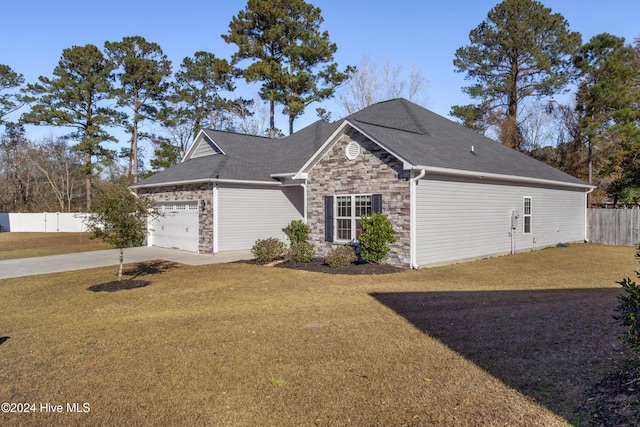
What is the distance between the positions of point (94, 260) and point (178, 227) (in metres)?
3.64

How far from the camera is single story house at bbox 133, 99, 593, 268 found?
39.2ft

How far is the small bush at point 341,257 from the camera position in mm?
11672

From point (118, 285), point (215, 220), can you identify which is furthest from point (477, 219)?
point (118, 285)

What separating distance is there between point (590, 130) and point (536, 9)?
7.99m

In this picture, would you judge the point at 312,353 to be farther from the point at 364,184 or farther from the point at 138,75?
the point at 138,75

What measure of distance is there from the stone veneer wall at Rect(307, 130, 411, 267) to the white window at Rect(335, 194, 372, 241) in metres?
0.23

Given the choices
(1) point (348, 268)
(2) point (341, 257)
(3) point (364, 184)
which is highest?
(3) point (364, 184)

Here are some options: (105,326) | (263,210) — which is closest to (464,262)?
(263,210)

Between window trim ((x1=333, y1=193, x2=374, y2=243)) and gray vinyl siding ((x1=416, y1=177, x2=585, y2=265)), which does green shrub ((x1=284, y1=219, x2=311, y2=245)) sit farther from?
gray vinyl siding ((x1=416, y1=177, x2=585, y2=265))

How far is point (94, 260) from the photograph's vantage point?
14.8 meters

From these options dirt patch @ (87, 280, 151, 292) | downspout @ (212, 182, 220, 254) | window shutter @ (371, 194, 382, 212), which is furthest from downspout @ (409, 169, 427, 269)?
downspout @ (212, 182, 220, 254)

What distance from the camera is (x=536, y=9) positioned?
80.8 feet

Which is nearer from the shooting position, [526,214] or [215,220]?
[215,220]

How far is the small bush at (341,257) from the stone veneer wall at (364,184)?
1118 millimetres
